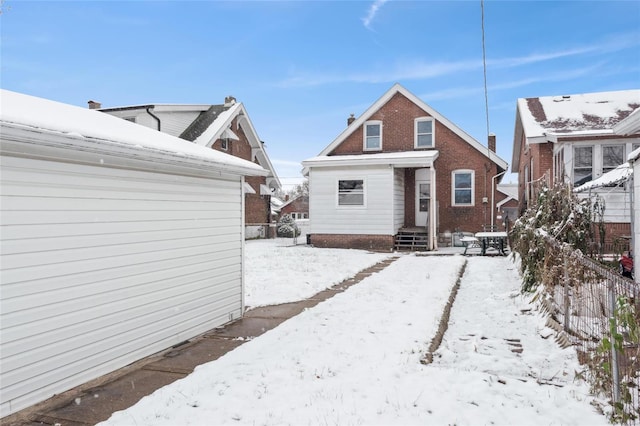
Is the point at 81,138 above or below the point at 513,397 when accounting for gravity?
above

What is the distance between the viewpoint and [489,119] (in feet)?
55.5

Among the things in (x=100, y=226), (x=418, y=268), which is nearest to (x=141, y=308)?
(x=100, y=226)

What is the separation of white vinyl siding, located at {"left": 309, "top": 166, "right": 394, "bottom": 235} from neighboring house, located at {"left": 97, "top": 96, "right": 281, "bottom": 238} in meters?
5.09

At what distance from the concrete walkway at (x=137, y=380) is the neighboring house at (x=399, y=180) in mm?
11319

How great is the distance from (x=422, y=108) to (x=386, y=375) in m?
17.9

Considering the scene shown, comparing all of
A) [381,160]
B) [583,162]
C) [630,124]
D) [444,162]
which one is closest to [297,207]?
[444,162]

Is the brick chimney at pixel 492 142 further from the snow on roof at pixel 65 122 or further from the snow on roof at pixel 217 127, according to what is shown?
the snow on roof at pixel 65 122

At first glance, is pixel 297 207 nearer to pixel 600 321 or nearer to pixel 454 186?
pixel 454 186

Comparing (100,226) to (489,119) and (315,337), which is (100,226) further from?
(489,119)

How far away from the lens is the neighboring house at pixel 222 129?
856 inches

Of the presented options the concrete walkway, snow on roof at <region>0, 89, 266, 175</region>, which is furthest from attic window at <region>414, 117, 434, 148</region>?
snow on roof at <region>0, 89, 266, 175</region>

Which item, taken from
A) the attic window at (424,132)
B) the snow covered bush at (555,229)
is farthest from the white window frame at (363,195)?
the snow covered bush at (555,229)

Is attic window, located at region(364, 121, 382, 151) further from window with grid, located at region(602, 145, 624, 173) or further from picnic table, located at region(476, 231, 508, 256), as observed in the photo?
window with grid, located at region(602, 145, 624, 173)

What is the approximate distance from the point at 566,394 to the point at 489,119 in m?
15.0
